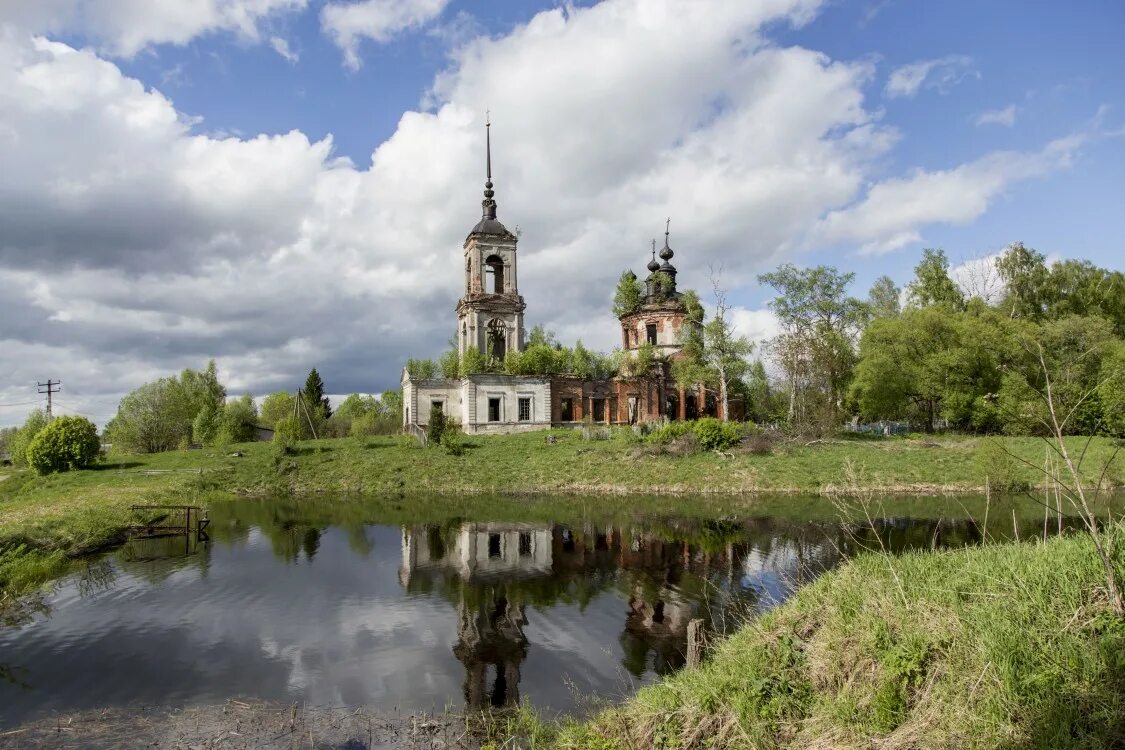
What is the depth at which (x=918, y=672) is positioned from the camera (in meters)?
6.12

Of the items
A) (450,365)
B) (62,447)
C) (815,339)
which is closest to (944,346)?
(815,339)

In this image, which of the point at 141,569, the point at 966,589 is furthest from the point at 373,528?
the point at 966,589

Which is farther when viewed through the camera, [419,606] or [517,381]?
[517,381]

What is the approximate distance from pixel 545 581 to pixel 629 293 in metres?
37.6

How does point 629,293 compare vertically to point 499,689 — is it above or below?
above

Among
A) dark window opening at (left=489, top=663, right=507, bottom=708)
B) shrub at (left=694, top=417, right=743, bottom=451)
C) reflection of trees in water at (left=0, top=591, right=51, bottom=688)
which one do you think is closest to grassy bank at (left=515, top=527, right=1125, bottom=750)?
dark window opening at (left=489, top=663, right=507, bottom=708)

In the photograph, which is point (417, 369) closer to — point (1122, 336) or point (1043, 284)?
point (1043, 284)

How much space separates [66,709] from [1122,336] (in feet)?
203

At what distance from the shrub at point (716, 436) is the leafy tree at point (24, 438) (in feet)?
122

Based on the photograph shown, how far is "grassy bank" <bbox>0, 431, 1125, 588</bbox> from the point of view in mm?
27312

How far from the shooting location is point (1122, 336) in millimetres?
47250

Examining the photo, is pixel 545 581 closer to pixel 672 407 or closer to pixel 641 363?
pixel 641 363

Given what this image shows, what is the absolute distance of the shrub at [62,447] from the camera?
1366 inches

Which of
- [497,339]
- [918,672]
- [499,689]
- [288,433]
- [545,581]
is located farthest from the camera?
[497,339]
